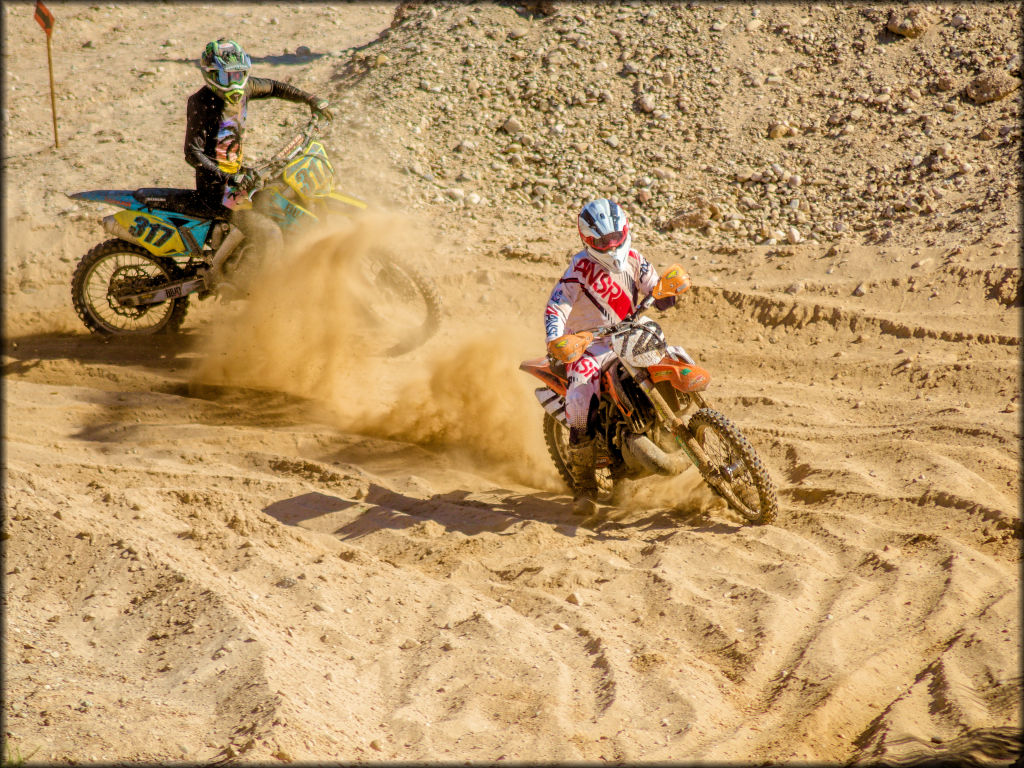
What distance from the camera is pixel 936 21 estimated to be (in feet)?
35.0

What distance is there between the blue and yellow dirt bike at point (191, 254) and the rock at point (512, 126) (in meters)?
3.70

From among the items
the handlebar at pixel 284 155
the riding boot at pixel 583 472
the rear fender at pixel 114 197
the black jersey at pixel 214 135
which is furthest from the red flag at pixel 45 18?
the riding boot at pixel 583 472

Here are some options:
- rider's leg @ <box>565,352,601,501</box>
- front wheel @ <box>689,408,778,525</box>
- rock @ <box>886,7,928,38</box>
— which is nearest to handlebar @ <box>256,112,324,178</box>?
rider's leg @ <box>565,352,601,501</box>

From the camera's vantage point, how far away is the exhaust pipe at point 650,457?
5.09m

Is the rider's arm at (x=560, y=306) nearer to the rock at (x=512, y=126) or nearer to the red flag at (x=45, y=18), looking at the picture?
the rock at (x=512, y=126)

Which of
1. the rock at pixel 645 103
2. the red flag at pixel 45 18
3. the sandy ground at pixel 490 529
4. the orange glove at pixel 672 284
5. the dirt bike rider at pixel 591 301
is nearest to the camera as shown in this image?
the sandy ground at pixel 490 529

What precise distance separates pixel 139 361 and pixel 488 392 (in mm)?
3389

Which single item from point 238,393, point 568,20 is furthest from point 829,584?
point 568,20

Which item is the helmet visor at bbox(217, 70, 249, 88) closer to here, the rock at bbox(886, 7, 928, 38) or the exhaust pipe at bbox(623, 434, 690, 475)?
the exhaust pipe at bbox(623, 434, 690, 475)

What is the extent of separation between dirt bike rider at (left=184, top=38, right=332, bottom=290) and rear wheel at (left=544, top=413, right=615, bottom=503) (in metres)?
3.01

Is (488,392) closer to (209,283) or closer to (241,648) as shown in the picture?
(209,283)

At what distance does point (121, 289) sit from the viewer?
785 centimetres

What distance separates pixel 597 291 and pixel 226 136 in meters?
3.80

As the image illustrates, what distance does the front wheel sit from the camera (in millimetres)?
4883
